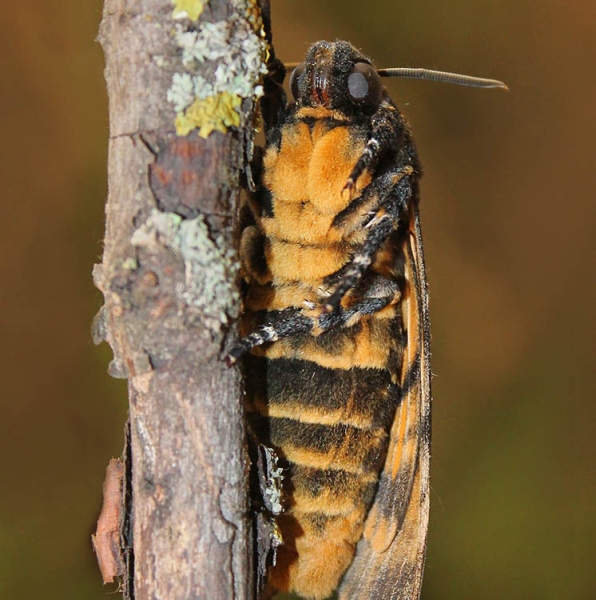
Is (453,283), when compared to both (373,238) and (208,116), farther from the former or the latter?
(208,116)

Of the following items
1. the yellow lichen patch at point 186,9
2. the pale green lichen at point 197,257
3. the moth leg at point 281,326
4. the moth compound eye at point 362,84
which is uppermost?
the yellow lichen patch at point 186,9

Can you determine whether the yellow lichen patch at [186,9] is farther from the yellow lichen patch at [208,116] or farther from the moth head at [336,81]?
the moth head at [336,81]

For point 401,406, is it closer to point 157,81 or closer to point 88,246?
point 157,81

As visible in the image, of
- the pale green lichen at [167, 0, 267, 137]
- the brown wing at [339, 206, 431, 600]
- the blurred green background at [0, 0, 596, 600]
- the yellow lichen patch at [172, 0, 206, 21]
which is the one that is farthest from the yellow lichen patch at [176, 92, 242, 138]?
the blurred green background at [0, 0, 596, 600]

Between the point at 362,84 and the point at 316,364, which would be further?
the point at 316,364

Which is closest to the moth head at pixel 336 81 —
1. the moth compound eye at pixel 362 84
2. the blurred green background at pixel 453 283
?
the moth compound eye at pixel 362 84

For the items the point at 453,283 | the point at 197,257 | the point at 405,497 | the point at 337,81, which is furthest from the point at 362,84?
the point at 453,283

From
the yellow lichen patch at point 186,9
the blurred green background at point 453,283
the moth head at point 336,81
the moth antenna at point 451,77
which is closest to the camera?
the yellow lichen patch at point 186,9
